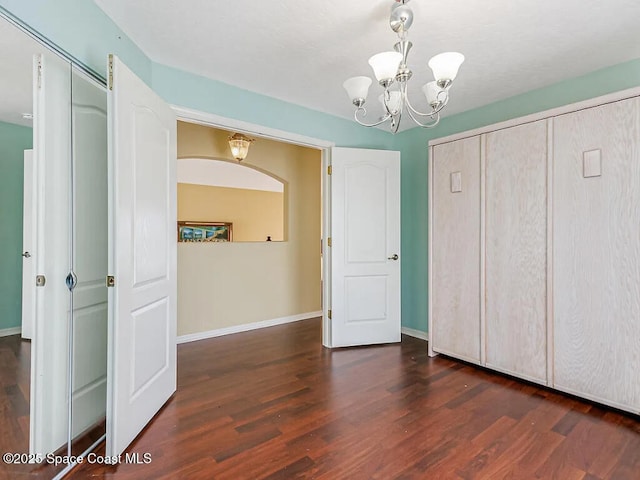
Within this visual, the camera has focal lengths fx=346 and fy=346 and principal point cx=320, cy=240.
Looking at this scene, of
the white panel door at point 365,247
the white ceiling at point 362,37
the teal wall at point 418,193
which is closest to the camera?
the white ceiling at point 362,37

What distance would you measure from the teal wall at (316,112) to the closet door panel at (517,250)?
0.64 metres

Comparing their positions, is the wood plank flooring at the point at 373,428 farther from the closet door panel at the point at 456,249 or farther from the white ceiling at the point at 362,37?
the white ceiling at the point at 362,37

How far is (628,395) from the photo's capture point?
7.15 ft

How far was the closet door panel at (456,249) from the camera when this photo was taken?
9.79 feet

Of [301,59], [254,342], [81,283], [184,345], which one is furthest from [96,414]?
[301,59]

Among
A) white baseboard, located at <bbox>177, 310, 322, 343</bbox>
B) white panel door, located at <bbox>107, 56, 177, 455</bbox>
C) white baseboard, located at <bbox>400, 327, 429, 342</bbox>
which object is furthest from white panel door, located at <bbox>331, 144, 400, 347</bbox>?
white panel door, located at <bbox>107, 56, 177, 455</bbox>

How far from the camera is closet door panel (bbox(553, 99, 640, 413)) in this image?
2166 millimetres

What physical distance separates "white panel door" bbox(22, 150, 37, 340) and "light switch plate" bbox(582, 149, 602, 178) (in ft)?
10.4

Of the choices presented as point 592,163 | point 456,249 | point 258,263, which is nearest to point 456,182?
point 456,249

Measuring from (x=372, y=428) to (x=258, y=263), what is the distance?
2.71 m

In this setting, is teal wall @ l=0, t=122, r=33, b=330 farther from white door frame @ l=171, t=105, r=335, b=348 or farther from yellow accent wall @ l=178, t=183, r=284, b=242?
yellow accent wall @ l=178, t=183, r=284, b=242

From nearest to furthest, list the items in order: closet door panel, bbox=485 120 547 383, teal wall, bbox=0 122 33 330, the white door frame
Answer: teal wall, bbox=0 122 33 330, closet door panel, bbox=485 120 547 383, the white door frame

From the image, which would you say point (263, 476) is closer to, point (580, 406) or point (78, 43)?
point (580, 406)

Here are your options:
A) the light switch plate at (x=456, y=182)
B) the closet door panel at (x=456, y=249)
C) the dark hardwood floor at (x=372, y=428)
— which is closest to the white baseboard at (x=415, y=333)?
the closet door panel at (x=456, y=249)
